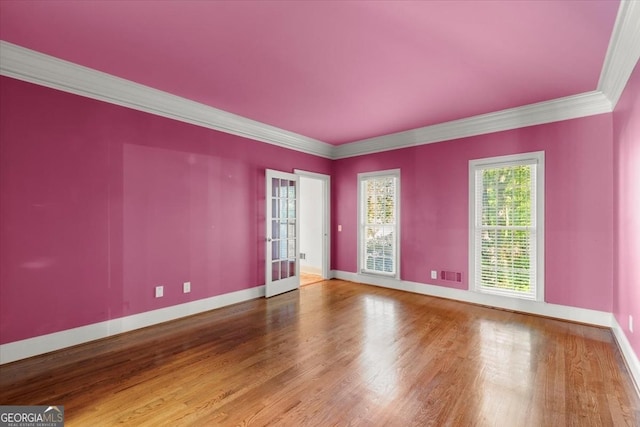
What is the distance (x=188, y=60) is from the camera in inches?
109

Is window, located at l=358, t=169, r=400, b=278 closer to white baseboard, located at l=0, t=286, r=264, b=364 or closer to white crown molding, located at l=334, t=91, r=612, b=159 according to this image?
white crown molding, located at l=334, t=91, r=612, b=159

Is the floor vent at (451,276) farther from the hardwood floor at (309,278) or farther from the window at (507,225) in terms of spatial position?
the hardwood floor at (309,278)

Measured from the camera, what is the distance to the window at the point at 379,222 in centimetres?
535

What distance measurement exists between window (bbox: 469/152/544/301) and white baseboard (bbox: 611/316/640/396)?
0.76 meters

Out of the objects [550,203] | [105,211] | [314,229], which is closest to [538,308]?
[550,203]

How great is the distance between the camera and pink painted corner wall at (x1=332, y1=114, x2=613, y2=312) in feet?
11.4

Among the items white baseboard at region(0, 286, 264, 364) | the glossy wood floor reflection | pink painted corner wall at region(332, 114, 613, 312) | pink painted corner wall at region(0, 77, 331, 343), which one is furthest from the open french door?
pink painted corner wall at region(332, 114, 613, 312)

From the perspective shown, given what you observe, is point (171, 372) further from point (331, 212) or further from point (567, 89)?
point (567, 89)

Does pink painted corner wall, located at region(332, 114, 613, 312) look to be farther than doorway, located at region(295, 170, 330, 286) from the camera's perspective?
No

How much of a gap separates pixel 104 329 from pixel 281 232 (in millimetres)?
2702

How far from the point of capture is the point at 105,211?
10.4 ft

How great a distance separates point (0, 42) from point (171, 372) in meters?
3.11

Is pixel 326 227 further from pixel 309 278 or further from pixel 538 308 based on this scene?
pixel 538 308

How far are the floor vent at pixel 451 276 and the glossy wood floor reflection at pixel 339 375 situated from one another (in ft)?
2.96
